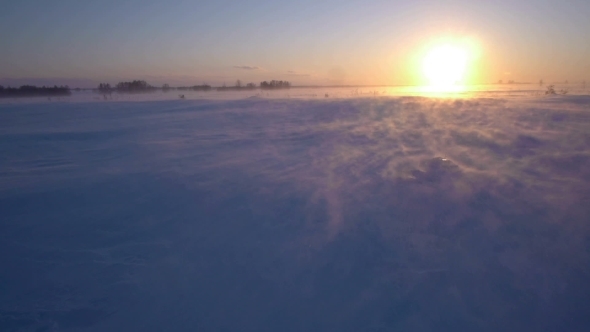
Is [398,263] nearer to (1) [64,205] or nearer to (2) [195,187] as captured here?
(2) [195,187]

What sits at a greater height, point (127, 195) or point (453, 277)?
point (127, 195)

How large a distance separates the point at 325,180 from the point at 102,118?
10277 millimetres

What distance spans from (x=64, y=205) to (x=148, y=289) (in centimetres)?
252

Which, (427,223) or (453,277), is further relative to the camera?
(427,223)

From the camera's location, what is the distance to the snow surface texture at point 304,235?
11.5ft

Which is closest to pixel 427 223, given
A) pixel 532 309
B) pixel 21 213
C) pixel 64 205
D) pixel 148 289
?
pixel 532 309

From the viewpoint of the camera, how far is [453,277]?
152 inches

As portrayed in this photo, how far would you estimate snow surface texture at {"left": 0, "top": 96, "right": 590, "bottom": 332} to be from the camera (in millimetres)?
3514

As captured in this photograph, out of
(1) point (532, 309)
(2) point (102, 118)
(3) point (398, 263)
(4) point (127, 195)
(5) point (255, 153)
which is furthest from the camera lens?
(2) point (102, 118)

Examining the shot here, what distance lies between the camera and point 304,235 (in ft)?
15.1

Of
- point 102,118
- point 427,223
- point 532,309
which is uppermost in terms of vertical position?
point 102,118

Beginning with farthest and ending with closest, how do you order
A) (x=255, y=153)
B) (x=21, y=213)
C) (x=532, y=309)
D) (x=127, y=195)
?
(x=255, y=153), (x=127, y=195), (x=21, y=213), (x=532, y=309)

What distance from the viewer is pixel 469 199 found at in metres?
5.24

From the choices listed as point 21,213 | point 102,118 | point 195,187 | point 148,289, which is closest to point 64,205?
point 21,213
